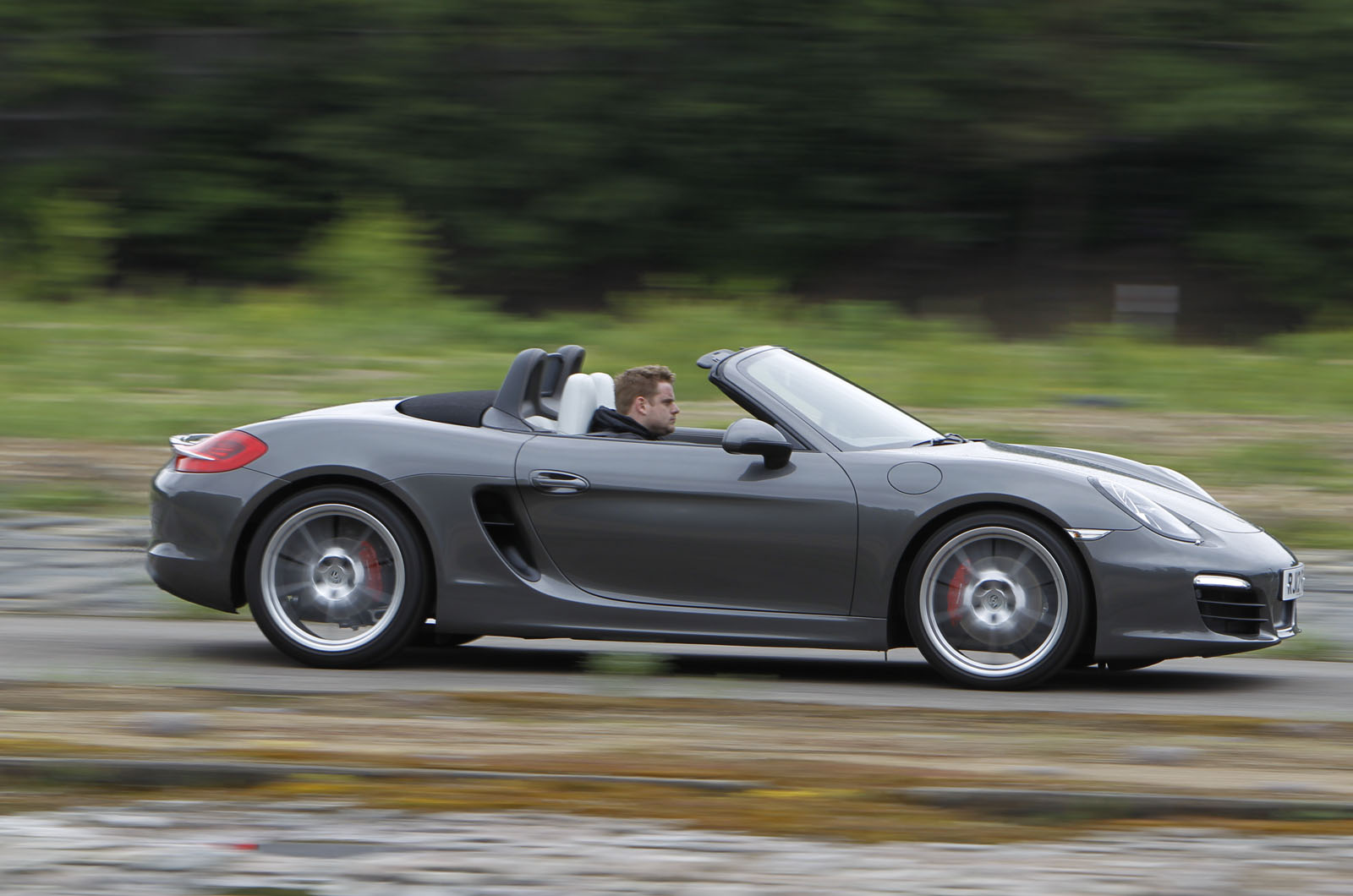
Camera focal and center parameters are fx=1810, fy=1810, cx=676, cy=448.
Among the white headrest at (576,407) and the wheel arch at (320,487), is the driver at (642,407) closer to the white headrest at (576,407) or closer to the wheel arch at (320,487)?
the white headrest at (576,407)

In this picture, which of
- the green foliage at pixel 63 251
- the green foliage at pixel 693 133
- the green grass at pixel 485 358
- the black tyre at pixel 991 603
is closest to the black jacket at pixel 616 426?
the black tyre at pixel 991 603

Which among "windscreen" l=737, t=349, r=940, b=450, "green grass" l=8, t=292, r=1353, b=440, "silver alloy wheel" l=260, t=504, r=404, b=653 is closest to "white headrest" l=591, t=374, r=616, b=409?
"windscreen" l=737, t=349, r=940, b=450

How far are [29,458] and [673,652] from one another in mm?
6915

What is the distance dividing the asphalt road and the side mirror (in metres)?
0.83

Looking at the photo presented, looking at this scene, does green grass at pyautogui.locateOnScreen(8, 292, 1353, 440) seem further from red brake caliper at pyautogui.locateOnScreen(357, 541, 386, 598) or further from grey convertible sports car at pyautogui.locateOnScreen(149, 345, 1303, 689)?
red brake caliper at pyautogui.locateOnScreen(357, 541, 386, 598)

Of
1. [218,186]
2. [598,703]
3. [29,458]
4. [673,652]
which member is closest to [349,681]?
[598,703]

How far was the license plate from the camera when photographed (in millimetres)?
6492

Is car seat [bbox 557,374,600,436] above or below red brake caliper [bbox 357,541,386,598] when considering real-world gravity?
above

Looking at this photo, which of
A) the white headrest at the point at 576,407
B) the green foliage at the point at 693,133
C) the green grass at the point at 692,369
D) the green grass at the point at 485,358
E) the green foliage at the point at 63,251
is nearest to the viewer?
the white headrest at the point at 576,407

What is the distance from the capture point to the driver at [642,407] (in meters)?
6.89

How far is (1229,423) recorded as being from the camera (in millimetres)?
13992

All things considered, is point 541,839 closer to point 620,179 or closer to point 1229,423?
point 1229,423

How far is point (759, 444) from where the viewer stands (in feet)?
21.3

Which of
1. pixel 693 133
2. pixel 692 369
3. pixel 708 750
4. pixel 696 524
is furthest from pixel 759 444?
pixel 693 133
